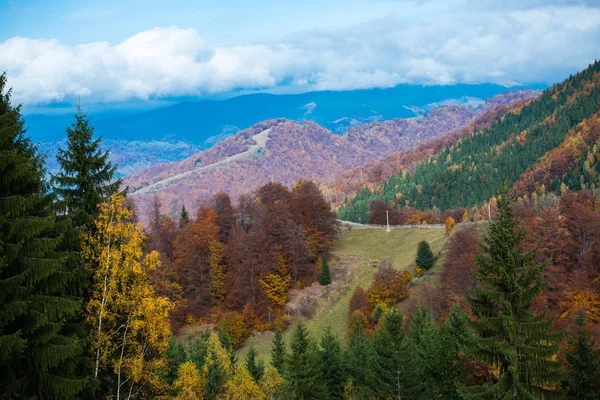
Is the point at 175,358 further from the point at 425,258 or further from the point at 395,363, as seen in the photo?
the point at 425,258

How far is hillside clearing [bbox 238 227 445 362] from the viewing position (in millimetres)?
55406

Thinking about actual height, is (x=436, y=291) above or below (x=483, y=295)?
below

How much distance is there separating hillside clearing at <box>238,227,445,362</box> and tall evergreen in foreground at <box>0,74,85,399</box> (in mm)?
39127

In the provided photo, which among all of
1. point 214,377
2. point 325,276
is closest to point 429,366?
point 214,377

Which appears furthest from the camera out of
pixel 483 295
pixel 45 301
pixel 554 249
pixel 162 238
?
pixel 162 238

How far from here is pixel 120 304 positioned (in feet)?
51.2

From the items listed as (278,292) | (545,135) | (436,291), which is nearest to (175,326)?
(278,292)

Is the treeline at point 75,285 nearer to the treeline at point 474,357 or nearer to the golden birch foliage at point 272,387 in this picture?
the golden birch foliage at point 272,387

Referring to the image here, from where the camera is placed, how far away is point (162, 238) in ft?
230

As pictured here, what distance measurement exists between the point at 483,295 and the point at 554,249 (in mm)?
36698

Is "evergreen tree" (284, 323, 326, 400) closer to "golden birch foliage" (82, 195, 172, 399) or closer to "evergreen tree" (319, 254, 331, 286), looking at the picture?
"golden birch foliage" (82, 195, 172, 399)

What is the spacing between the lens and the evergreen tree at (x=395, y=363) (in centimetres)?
2725

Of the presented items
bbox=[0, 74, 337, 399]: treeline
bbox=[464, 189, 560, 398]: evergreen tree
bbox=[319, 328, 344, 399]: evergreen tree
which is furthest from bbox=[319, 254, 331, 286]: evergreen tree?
bbox=[464, 189, 560, 398]: evergreen tree

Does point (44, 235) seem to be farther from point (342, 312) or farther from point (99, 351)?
point (342, 312)
